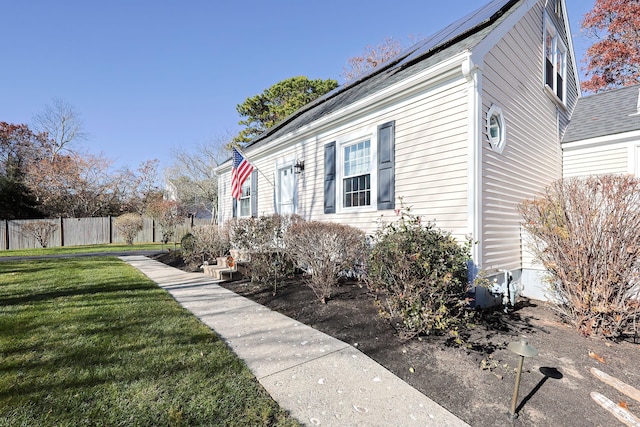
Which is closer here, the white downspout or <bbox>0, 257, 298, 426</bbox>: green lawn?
<bbox>0, 257, 298, 426</bbox>: green lawn

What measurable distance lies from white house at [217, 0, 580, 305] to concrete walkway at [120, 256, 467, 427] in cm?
271

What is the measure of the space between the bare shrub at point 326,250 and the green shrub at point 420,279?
123 centimetres

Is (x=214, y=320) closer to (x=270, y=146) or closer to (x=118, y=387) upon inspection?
(x=118, y=387)

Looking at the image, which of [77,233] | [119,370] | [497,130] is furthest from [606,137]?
[77,233]

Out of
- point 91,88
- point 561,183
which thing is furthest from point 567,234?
point 91,88

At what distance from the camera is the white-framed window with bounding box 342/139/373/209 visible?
21.0 feet

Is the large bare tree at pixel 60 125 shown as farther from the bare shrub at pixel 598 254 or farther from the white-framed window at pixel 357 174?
the bare shrub at pixel 598 254

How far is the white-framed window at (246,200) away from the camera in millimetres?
11258

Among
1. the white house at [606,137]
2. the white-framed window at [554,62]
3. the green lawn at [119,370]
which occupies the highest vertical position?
the white-framed window at [554,62]

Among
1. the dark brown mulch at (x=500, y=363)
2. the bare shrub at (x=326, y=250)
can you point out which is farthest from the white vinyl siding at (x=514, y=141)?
the bare shrub at (x=326, y=250)

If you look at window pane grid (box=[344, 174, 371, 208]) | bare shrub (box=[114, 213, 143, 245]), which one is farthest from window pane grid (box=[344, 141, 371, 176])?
bare shrub (box=[114, 213, 143, 245])

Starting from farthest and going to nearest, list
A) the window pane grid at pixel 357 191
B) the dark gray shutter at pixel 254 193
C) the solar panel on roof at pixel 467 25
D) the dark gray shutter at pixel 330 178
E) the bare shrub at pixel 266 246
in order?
the dark gray shutter at pixel 254 193, the dark gray shutter at pixel 330 178, the window pane grid at pixel 357 191, the bare shrub at pixel 266 246, the solar panel on roof at pixel 467 25

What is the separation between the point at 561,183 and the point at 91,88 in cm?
1669

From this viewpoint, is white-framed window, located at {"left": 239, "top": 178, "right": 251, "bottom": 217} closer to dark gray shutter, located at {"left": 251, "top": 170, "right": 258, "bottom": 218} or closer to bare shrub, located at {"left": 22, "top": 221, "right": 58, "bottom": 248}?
dark gray shutter, located at {"left": 251, "top": 170, "right": 258, "bottom": 218}
